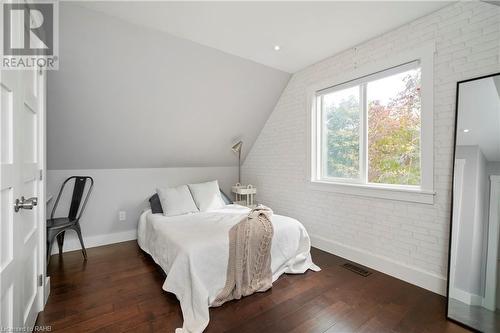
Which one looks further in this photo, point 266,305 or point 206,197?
point 206,197

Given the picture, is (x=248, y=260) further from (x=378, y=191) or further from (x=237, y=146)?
(x=237, y=146)

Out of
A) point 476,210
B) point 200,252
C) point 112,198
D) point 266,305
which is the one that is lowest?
point 266,305

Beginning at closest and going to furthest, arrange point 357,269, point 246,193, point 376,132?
point 357,269
point 376,132
point 246,193

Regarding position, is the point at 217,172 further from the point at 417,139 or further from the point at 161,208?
the point at 417,139

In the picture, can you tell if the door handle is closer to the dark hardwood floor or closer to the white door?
the white door

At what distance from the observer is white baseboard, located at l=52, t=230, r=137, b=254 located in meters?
3.16

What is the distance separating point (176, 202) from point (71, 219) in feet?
3.97

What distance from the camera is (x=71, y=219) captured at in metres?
2.89

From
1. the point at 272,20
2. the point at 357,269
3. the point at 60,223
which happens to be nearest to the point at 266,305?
the point at 357,269

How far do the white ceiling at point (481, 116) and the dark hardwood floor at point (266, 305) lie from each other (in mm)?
1350

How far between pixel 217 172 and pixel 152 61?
232 cm

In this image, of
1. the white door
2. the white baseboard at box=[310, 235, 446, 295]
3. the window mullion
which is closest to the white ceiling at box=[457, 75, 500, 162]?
the window mullion

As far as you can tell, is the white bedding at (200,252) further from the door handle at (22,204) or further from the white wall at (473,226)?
the white wall at (473,226)

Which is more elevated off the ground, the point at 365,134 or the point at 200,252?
the point at 365,134
